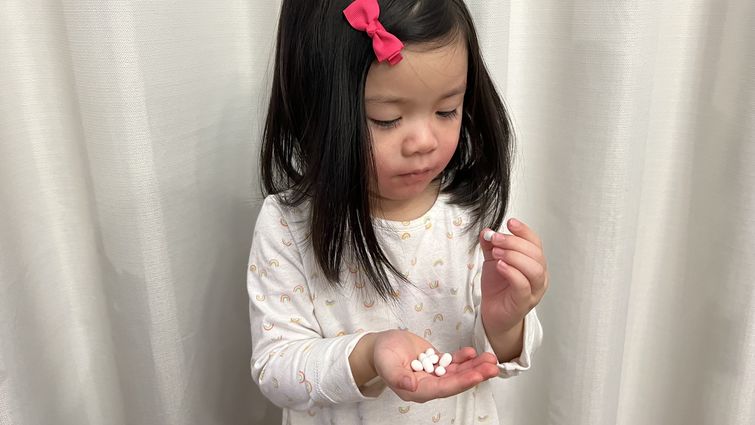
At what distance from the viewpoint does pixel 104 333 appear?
90 centimetres

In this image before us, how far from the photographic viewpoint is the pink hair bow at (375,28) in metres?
0.62

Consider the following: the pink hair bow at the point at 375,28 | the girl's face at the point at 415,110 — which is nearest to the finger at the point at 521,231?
the girl's face at the point at 415,110

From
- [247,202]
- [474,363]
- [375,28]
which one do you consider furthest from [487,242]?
[247,202]

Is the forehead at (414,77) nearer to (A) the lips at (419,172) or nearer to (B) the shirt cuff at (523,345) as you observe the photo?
(A) the lips at (419,172)

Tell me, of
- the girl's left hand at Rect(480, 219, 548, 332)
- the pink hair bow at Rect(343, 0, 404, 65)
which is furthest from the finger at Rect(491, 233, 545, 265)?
the pink hair bow at Rect(343, 0, 404, 65)

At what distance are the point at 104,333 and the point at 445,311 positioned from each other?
472mm

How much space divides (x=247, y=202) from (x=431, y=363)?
482mm

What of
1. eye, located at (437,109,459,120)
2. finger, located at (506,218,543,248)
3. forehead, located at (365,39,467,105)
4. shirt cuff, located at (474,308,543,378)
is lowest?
shirt cuff, located at (474,308,543,378)

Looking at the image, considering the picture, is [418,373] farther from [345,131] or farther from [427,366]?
[345,131]

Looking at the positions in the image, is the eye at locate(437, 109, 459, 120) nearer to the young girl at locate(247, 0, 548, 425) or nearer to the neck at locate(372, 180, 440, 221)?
the young girl at locate(247, 0, 548, 425)

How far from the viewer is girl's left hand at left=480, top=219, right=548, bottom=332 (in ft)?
2.26

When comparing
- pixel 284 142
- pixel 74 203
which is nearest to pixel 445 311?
pixel 284 142

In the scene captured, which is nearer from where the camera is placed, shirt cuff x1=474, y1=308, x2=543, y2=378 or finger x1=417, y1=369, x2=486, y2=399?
finger x1=417, y1=369, x2=486, y2=399

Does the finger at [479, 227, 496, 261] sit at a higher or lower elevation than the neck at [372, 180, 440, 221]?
lower
